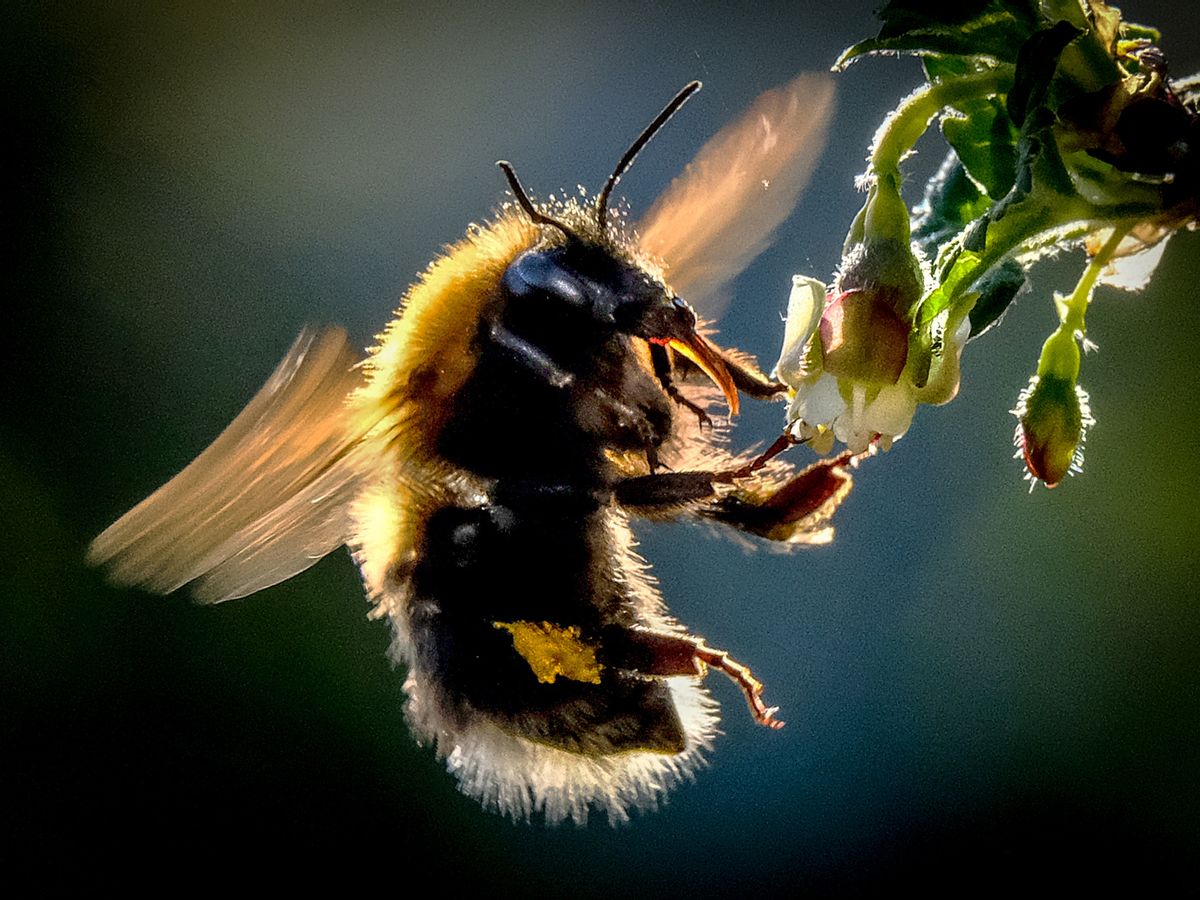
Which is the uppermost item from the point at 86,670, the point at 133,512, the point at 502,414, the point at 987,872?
the point at 133,512

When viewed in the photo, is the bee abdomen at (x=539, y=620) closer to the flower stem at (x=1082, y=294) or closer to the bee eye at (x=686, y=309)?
the bee eye at (x=686, y=309)

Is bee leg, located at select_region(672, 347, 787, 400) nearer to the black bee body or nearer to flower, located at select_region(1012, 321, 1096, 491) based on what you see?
the black bee body

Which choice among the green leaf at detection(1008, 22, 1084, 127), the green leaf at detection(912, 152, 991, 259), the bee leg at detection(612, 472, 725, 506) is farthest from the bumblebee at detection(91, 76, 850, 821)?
the green leaf at detection(1008, 22, 1084, 127)

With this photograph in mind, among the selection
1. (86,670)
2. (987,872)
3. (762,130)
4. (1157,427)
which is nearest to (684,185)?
(762,130)

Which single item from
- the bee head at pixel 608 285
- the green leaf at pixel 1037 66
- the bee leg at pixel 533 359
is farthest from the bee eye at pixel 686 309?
the green leaf at pixel 1037 66

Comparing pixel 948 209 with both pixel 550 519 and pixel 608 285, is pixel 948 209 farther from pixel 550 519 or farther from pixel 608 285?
pixel 550 519

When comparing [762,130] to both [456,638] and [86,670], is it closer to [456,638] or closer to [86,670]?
[456,638]

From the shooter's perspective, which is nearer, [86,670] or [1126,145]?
[1126,145]
